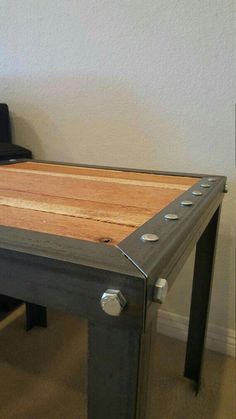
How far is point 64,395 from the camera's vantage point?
1001 millimetres

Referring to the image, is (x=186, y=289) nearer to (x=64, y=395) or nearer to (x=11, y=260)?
(x=64, y=395)

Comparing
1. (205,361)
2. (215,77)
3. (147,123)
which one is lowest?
(205,361)

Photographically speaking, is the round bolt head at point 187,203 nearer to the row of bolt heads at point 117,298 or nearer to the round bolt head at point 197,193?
the round bolt head at point 197,193

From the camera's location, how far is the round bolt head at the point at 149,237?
0.40 m

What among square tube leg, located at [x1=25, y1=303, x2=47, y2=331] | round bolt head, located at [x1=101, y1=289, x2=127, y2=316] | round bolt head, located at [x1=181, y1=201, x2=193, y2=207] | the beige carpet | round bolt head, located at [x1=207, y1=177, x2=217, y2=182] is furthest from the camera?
square tube leg, located at [x1=25, y1=303, x2=47, y2=331]

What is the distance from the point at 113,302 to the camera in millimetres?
322

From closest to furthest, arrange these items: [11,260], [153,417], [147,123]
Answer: [11,260]
[153,417]
[147,123]

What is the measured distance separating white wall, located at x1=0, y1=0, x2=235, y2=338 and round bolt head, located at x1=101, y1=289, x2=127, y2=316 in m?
0.79

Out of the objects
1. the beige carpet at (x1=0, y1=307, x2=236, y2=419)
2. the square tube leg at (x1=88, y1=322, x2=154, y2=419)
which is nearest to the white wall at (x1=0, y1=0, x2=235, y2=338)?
the beige carpet at (x1=0, y1=307, x2=236, y2=419)

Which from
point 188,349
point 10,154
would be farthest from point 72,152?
point 188,349

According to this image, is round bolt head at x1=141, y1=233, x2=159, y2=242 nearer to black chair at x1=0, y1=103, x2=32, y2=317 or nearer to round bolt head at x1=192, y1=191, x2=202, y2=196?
round bolt head at x1=192, y1=191, x2=202, y2=196

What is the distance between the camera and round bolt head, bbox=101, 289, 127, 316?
12.6 inches

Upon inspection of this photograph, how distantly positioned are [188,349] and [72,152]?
774 millimetres

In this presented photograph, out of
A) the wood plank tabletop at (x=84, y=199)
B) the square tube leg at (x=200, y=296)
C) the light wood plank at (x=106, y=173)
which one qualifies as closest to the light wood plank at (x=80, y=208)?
the wood plank tabletop at (x=84, y=199)
